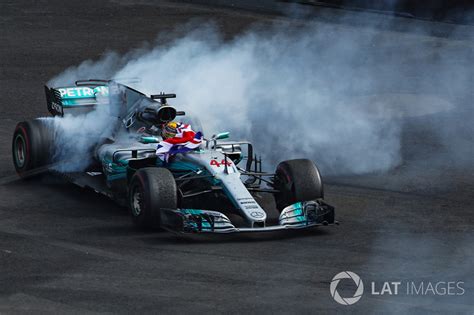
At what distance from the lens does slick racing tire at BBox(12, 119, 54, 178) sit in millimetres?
16375

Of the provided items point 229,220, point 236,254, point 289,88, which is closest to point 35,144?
point 229,220

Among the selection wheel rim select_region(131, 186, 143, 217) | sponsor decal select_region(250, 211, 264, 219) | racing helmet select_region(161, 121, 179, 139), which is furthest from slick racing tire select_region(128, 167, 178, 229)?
racing helmet select_region(161, 121, 179, 139)

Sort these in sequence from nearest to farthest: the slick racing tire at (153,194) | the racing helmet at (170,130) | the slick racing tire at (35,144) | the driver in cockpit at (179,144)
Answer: the slick racing tire at (153,194) → the driver in cockpit at (179,144) → the racing helmet at (170,130) → the slick racing tire at (35,144)

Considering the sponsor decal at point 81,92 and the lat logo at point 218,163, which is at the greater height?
the sponsor decal at point 81,92

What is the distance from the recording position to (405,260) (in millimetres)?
Answer: 13094

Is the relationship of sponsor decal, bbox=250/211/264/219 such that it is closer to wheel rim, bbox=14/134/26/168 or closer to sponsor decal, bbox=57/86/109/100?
sponsor decal, bbox=57/86/109/100

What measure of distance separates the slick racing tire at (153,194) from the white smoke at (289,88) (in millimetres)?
2754

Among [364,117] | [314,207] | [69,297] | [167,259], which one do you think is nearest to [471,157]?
[364,117]

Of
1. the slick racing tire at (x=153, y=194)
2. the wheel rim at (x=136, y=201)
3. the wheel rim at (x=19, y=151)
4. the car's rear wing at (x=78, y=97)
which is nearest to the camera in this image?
Answer: the slick racing tire at (x=153, y=194)

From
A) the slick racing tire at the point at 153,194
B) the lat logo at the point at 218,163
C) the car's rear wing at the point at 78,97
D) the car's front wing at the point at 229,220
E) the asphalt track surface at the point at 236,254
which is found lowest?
the asphalt track surface at the point at 236,254

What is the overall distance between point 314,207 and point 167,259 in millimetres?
2065

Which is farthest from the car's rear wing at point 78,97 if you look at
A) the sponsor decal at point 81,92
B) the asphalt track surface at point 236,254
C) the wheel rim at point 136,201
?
the wheel rim at point 136,201

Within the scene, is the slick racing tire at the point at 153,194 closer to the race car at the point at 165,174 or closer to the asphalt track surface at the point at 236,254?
the race car at the point at 165,174

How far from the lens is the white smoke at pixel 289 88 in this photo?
59.9 ft
